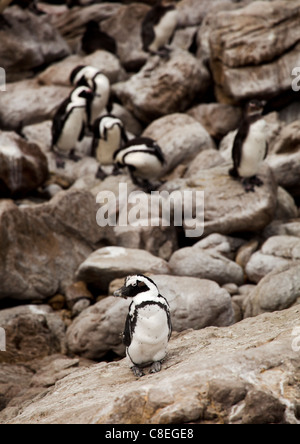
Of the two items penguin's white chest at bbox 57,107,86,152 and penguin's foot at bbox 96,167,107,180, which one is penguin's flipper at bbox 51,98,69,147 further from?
penguin's foot at bbox 96,167,107,180

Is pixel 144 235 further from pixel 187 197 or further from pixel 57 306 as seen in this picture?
pixel 57 306

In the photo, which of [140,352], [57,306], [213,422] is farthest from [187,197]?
[213,422]

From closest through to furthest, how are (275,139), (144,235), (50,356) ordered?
(50,356), (144,235), (275,139)

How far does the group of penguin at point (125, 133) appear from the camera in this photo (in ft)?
29.4

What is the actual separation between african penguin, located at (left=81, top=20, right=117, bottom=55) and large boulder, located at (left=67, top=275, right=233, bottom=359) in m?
8.22

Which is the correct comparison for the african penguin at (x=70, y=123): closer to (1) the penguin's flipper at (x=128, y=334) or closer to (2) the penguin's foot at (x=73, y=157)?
(2) the penguin's foot at (x=73, y=157)

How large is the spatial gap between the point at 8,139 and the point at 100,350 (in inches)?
169

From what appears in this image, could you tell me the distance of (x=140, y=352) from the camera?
15.8 feet

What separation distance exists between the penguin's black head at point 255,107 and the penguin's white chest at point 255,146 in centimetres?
14

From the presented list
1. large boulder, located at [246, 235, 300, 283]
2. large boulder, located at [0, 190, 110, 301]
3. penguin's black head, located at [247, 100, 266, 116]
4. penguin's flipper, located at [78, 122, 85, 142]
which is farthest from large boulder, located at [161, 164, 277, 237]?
penguin's flipper, located at [78, 122, 85, 142]

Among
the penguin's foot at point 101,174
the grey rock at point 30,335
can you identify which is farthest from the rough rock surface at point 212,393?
the penguin's foot at point 101,174

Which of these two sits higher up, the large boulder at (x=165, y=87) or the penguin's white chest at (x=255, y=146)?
the penguin's white chest at (x=255, y=146)

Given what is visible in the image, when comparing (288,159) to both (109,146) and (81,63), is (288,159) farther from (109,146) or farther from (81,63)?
(81,63)

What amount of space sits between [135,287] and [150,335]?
34 cm
